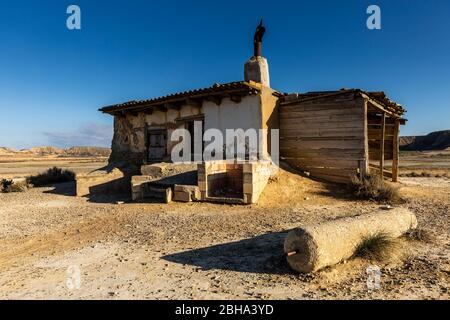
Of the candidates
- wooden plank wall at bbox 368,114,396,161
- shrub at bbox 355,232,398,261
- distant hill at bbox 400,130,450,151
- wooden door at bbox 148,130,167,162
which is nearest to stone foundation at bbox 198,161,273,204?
shrub at bbox 355,232,398,261

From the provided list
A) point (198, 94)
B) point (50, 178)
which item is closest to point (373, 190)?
point (198, 94)

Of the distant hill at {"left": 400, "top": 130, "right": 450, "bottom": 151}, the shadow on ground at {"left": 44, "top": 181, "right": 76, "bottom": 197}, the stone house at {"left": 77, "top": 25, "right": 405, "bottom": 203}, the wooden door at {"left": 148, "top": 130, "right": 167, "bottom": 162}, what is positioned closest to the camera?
the stone house at {"left": 77, "top": 25, "right": 405, "bottom": 203}

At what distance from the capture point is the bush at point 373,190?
27.9 ft

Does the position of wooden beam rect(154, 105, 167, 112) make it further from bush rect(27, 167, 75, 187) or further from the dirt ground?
bush rect(27, 167, 75, 187)

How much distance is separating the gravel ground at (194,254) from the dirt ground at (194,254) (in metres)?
0.02

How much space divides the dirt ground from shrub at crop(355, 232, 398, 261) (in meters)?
0.12

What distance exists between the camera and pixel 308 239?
3.77 meters

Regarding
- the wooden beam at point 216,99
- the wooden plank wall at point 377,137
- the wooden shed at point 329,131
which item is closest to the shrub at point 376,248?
the wooden shed at point 329,131

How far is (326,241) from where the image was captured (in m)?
3.84

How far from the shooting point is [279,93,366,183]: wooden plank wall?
9859 millimetres

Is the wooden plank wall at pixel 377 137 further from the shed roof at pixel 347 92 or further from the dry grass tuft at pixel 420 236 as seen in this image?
the dry grass tuft at pixel 420 236

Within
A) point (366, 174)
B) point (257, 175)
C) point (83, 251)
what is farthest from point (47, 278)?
point (366, 174)
